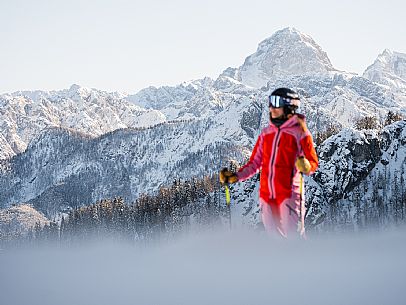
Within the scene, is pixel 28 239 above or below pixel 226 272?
below

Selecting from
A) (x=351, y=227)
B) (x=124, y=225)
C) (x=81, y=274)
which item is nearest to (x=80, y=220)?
(x=124, y=225)

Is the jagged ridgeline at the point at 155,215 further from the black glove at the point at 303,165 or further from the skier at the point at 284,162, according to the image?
the black glove at the point at 303,165

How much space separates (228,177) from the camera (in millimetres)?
9898

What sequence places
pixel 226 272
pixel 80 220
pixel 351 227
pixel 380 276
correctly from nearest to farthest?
pixel 380 276, pixel 226 272, pixel 351 227, pixel 80 220

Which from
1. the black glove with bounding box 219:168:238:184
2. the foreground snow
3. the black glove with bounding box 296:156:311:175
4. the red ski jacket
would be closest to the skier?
the red ski jacket

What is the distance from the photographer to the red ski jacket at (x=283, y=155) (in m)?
9.08

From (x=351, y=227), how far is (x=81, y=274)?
102 m

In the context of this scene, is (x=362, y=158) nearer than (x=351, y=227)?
No

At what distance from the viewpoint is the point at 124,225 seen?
458 feet

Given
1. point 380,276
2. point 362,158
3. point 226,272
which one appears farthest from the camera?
point 362,158

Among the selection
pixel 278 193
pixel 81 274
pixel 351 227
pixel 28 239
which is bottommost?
pixel 28 239

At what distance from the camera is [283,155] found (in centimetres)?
920

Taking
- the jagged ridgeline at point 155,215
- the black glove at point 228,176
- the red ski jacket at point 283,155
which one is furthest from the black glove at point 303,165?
the jagged ridgeline at point 155,215

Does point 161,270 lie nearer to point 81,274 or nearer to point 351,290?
point 81,274
